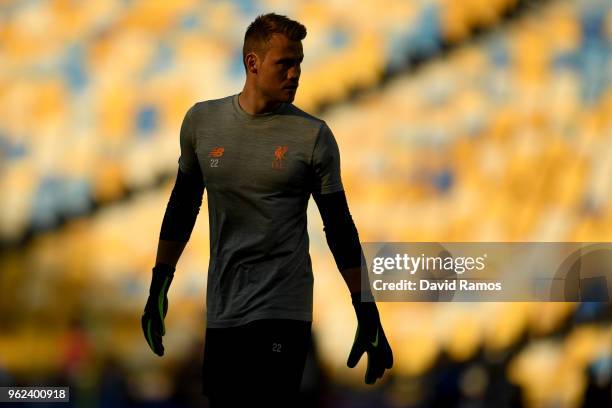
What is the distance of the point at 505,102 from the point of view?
564 centimetres

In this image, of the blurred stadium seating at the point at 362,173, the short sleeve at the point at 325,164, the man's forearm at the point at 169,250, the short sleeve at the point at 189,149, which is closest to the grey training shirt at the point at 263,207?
the short sleeve at the point at 325,164

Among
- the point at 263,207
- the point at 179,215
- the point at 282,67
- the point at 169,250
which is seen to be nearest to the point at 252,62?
the point at 282,67

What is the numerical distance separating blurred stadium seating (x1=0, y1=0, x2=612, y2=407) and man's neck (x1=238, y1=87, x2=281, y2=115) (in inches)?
65.8

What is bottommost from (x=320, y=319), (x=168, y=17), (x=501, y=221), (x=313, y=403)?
(x=313, y=403)

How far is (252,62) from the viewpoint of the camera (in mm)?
3941

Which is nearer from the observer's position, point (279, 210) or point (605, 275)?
point (279, 210)

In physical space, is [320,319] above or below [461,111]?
below

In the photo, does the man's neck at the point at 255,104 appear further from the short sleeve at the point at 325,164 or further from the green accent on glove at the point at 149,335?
the green accent on glove at the point at 149,335

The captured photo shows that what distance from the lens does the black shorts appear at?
12.5 ft

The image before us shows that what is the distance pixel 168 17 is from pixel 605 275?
2.22m

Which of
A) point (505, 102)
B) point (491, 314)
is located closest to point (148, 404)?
point (491, 314)

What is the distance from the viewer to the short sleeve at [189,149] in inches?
160

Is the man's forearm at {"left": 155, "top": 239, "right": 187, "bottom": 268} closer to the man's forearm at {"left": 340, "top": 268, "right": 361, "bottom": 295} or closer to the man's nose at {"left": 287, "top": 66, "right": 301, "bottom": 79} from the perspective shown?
the man's forearm at {"left": 340, "top": 268, "right": 361, "bottom": 295}

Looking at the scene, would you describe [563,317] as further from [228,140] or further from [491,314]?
[228,140]
